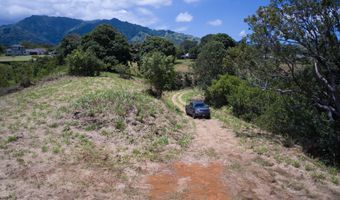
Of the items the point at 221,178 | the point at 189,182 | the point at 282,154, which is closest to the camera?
the point at 189,182

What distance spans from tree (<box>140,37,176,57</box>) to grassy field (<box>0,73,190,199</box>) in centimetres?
4165

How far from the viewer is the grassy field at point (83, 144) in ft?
40.8

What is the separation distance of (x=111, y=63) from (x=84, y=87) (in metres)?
20.9

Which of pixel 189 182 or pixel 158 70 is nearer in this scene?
pixel 189 182

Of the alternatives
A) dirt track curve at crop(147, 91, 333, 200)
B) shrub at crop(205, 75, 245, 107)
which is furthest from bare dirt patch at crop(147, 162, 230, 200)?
shrub at crop(205, 75, 245, 107)

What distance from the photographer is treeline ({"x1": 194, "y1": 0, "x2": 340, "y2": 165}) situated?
800 inches

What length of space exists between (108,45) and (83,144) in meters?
42.1

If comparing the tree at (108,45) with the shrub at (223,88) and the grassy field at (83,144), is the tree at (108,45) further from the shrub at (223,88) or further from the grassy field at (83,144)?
the grassy field at (83,144)

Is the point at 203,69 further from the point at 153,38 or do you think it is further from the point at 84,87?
the point at 153,38

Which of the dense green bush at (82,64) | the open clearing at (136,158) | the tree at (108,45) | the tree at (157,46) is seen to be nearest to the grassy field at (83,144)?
the open clearing at (136,158)

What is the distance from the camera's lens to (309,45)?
2116 cm

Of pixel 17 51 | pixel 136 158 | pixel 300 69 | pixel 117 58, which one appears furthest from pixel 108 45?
pixel 17 51

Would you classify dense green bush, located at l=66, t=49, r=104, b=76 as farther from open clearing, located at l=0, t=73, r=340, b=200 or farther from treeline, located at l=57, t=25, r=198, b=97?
open clearing, located at l=0, t=73, r=340, b=200

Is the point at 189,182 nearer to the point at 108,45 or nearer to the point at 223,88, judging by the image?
the point at 223,88
